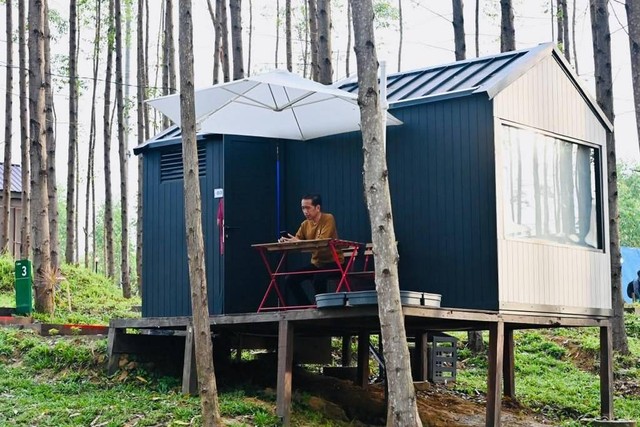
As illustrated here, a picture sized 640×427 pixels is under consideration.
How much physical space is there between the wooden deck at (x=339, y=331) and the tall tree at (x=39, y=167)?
10.8 ft

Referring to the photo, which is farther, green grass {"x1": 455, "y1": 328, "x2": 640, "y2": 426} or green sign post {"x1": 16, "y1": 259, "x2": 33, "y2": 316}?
green sign post {"x1": 16, "y1": 259, "x2": 33, "y2": 316}

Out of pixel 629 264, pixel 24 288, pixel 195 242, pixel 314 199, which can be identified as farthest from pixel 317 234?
pixel 629 264

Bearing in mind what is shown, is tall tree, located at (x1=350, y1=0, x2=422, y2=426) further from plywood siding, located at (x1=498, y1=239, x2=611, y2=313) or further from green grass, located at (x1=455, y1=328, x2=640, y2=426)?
green grass, located at (x1=455, y1=328, x2=640, y2=426)

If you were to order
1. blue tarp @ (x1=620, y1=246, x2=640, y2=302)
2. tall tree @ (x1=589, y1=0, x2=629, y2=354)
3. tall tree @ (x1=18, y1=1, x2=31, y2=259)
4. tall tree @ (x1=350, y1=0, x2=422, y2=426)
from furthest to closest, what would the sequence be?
1. blue tarp @ (x1=620, y1=246, x2=640, y2=302)
2. tall tree @ (x1=18, y1=1, x2=31, y2=259)
3. tall tree @ (x1=589, y1=0, x2=629, y2=354)
4. tall tree @ (x1=350, y1=0, x2=422, y2=426)

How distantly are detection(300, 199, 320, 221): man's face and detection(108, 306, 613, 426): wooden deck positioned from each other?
116cm

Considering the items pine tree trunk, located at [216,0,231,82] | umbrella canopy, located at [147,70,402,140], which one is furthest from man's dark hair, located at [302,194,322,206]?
pine tree trunk, located at [216,0,231,82]

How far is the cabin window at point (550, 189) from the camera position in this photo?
10.5 meters

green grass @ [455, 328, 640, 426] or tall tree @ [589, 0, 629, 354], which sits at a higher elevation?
tall tree @ [589, 0, 629, 354]

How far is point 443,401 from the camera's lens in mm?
12414

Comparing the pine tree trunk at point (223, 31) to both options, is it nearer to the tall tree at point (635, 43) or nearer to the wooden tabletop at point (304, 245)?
the tall tree at point (635, 43)

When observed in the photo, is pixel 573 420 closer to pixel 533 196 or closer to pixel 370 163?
pixel 533 196

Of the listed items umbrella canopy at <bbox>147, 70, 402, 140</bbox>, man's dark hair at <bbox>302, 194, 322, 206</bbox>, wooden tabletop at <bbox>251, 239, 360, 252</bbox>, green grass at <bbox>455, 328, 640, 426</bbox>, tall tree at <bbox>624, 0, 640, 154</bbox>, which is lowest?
green grass at <bbox>455, 328, 640, 426</bbox>

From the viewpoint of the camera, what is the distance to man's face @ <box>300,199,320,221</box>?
10656mm

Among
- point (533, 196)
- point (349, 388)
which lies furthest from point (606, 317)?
point (349, 388)
